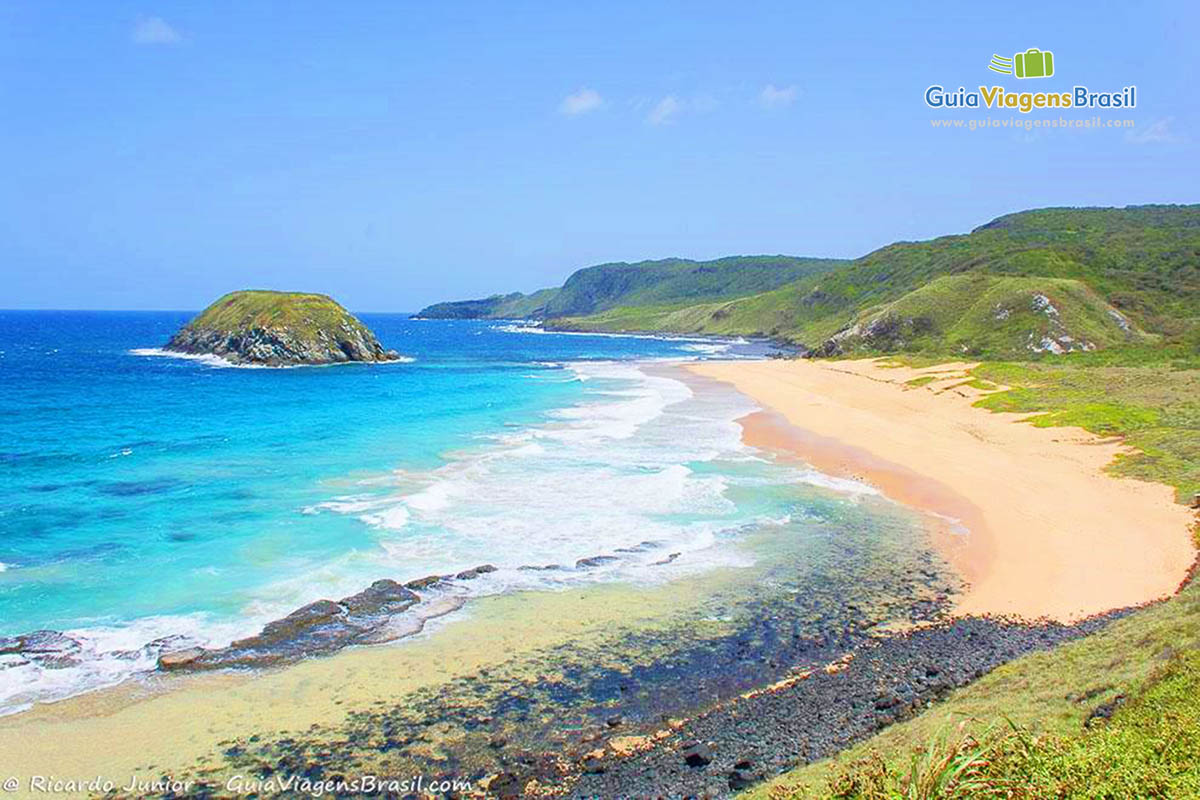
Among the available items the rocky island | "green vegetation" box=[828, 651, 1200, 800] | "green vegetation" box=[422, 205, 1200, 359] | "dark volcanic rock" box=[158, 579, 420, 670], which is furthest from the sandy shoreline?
the rocky island

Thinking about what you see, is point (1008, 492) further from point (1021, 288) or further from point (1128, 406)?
point (1021, 288)

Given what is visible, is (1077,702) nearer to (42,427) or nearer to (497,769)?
(497,769)

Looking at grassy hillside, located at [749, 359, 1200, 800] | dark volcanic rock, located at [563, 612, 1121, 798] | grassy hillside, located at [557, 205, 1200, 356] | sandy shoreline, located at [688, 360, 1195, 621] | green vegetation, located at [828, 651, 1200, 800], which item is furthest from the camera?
grassy hillside, located at [557, 205, 1200, 356]

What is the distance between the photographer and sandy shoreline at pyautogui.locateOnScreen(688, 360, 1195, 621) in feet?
64.0

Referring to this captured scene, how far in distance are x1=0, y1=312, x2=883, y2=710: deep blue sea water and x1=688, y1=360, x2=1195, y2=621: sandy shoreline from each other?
4.92 m

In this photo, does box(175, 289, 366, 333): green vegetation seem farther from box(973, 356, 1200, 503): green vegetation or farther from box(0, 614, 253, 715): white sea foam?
box(0, 614, 253, 715): white sea foam

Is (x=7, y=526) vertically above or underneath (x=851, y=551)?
above

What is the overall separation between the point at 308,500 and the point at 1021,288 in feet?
292

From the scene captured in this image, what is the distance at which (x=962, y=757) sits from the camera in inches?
318

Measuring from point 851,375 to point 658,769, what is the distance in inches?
2731

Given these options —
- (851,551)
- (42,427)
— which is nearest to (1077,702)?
(851,551)

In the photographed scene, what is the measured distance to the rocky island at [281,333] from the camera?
8881 cm

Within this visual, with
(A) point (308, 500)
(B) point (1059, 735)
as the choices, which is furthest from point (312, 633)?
(B) point (1059, 735)

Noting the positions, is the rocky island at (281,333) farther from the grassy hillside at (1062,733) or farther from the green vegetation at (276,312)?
the grassy hillside at (1062,733)
